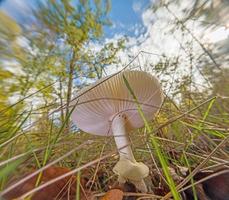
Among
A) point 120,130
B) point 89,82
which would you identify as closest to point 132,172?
point 120,130

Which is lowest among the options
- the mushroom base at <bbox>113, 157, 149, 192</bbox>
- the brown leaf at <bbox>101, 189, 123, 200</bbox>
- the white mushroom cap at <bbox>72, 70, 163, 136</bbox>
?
the brown leaf at <bbox>101, 189, 123, 200</bbox>

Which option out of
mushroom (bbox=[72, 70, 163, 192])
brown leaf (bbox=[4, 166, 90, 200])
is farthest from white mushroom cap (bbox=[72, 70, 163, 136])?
brown leaf (bbox=[4, 166, 90, 200])

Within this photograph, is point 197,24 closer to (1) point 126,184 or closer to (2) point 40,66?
(1) point 126,184

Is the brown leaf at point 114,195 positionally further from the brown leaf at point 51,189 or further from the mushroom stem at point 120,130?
the mushroom stem at point 120,130

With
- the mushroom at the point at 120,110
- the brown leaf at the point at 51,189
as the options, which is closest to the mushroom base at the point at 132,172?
the mushroom at the point at 120,110

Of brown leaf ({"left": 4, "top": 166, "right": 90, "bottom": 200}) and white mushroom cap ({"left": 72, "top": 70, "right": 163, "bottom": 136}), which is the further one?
white mushroom cap ({"left": 72, "top": 70, "right": 163, "bottom": 136})

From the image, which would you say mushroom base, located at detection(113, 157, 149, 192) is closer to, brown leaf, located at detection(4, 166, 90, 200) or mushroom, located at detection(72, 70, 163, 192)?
mushroom, located at detection(72, 70, 163, 192)

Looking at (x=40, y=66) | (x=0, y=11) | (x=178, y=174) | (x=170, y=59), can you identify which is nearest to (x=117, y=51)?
(x=40, y=66)
